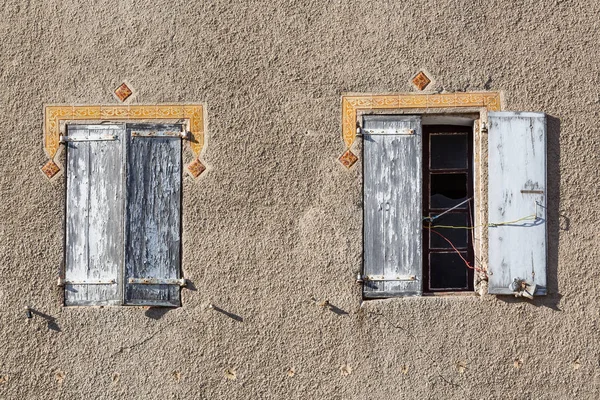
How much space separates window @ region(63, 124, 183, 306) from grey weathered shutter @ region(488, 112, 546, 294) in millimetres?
2045

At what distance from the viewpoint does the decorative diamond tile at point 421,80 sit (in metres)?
6.30

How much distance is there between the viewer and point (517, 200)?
6180mm

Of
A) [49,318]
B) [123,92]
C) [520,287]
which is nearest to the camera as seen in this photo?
[520,287]

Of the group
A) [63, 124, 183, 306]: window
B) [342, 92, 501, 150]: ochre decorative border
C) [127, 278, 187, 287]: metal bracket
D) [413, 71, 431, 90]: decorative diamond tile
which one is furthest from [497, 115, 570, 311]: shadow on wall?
[63, 124, 183, 306]: window

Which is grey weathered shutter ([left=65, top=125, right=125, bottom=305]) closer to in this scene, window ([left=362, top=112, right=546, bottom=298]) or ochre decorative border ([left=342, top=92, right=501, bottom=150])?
ochre decorative border ([left=342, top=92, right=501, bottom=150])

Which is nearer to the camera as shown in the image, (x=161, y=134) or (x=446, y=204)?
(x=161, y=134)

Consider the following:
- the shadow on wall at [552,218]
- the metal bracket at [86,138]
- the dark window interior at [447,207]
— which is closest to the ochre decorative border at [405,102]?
the dark window interior at [447,207]

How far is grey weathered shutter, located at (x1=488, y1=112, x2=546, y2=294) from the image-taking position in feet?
20.2

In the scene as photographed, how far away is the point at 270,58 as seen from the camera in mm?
6340

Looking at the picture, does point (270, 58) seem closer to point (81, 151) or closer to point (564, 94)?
point (81, 151)

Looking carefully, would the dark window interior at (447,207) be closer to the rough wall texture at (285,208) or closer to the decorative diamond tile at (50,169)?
the rough wall texture at (285,208)

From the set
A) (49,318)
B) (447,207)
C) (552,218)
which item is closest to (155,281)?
(49,318)

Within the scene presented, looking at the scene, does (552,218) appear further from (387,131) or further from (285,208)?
(285,208)

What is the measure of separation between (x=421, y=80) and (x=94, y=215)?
7.60 ft
